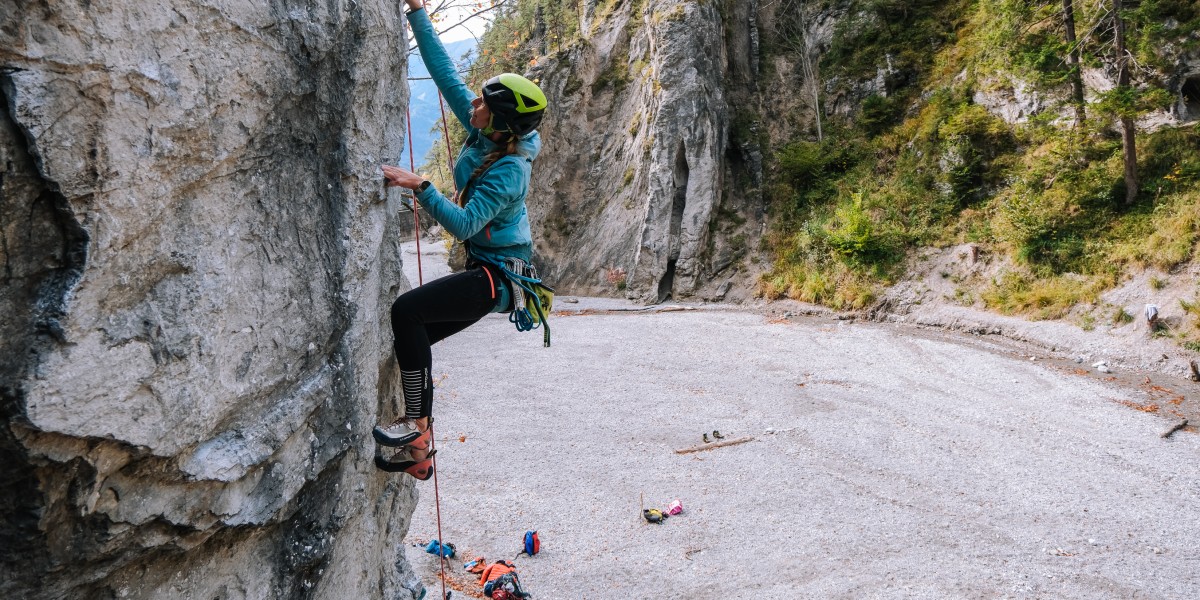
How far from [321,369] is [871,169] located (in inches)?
713

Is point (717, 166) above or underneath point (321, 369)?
above

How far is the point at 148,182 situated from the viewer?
7.93ft

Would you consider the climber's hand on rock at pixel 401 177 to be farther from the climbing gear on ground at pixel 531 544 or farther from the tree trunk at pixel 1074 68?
the tree trunk at pixel 1074 68

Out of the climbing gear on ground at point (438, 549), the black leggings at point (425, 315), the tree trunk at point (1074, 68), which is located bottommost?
the climbing gear on ground at point (438, 549)

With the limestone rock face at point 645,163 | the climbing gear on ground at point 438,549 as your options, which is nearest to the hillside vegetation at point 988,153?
the limestone rock face at point 645,163

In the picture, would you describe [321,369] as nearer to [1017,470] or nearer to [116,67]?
[116,67]

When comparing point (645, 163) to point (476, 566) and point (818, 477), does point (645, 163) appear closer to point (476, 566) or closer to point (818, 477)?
point (818, 477)

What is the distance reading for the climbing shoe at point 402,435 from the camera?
3.73 meters

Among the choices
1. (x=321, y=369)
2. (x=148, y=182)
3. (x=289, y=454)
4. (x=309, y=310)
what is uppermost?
(x=148, y=182)

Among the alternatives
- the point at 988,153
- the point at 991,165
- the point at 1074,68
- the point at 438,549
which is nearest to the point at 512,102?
the point at 438,549

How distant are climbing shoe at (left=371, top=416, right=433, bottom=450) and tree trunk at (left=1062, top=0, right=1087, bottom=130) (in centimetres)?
1476

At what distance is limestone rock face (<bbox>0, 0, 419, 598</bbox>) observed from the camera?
2129 millimetres

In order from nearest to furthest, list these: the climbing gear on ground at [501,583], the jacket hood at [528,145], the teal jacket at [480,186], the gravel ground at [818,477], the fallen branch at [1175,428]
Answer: the teal jacket at [480,186], the jacket hood at [528,145], the climbing gear on ground at [501,583], the gravel ground at [818,477], the fallen branch at [1175,428]

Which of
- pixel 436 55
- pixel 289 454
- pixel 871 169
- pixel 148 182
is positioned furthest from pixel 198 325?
pixel 871 169
